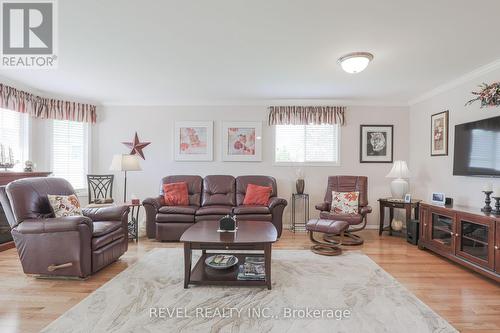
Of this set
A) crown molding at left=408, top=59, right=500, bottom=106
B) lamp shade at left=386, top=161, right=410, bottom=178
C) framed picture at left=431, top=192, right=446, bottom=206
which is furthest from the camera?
lamp shade at left=386, top=161, right=410, bottom=178

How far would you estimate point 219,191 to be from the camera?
15.4ft

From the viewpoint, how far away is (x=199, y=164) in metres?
5.18

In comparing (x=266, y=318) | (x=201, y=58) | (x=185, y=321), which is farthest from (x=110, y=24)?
A: (x=266, y=318)

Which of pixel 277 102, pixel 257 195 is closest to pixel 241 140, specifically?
pixel 277 102

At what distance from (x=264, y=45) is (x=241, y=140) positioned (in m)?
2.51

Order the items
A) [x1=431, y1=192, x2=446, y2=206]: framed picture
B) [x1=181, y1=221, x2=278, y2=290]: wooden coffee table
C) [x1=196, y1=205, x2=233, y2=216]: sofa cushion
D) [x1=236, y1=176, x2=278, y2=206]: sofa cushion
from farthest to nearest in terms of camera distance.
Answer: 1. [x1=236, y1=176, x2=278, y2=206]: sofa cushion
2. [x1=196, y1=205, x2=233, y2=216]: sofa cushion
3. [x1=431, y1=192, x2=446, y2=206]: framed picture
4. [x1=181, y1=221, x2=278, y2=290]: wooden coffee table

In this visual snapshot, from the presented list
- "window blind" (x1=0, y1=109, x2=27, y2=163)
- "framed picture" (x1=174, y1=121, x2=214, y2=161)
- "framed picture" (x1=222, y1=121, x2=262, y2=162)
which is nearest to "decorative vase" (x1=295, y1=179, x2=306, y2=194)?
"framed picture" (x1=222, y1=121, x2=262, y2=162)

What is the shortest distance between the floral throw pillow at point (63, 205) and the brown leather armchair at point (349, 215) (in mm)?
3446

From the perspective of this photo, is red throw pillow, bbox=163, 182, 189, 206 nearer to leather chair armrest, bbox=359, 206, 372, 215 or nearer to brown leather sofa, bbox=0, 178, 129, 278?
brown leather sofa, bbox=0, 178, 129, 278

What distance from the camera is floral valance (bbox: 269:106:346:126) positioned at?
16.6 feet

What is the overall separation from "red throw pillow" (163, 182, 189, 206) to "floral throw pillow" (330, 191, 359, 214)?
2560mm

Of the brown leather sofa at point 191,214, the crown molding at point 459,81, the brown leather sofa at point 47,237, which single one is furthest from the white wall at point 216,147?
the brown leather sofa at point 47,237

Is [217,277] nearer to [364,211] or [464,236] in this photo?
[364,211]

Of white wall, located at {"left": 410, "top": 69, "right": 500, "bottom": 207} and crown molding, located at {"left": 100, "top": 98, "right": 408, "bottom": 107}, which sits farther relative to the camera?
crown molding, located at {"left": 100, "top": 98, "right": 408, "bottom": 107}
